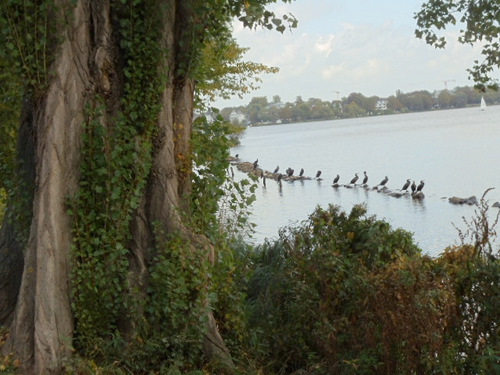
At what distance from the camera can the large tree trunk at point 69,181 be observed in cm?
571

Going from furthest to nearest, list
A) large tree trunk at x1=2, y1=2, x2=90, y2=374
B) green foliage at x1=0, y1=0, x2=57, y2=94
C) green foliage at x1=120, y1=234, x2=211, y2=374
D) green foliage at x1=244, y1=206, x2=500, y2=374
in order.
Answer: green foliage at x1=120, y1=234, x2=211, y2=374 < green foliage at x1=0, y1=0, x2=57, y2=94 < large tree trunk at x1=2, y1=2, x2=90, y2=374 < green foliage at x1=244, y1=206, x2=500, y2=374

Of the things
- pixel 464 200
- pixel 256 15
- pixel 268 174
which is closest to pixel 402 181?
pixel 464 200

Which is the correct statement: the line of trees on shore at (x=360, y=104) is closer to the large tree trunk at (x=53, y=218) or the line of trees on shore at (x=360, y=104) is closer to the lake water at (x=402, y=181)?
the lake water at (x=402, y=181)

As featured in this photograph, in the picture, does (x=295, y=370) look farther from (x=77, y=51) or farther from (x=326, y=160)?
(x=326, y=160)

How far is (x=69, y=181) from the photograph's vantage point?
19.6 feet

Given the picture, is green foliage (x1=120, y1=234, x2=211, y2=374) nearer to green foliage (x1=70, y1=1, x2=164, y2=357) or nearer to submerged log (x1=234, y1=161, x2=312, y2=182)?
green foliage (x1=70, y1=1, x2=164, y2=357)

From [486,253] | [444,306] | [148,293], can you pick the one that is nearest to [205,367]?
[148,293]

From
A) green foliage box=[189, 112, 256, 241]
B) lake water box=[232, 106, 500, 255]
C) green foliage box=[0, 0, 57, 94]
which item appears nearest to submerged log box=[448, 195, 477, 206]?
lake water box=[232, 106, 500, 255]

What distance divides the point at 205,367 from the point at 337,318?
49.3 inches

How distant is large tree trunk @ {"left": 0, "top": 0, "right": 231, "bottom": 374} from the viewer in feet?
18.7

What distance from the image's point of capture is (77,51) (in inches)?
243

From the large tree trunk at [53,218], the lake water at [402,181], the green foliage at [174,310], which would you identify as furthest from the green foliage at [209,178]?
the lake water at [402,181]

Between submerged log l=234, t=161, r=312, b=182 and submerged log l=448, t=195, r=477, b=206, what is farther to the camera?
submerged log l=234, t=161, r=312, b=182

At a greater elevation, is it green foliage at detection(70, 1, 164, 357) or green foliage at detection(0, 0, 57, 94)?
green foliage at detection(0, 0, 57, 94)
